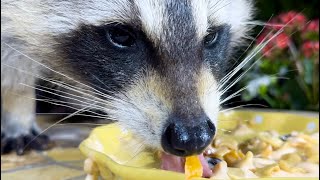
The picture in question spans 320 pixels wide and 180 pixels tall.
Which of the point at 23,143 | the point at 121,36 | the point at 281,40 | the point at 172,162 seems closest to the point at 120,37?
the point at 121,36

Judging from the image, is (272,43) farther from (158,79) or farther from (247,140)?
(158,79)

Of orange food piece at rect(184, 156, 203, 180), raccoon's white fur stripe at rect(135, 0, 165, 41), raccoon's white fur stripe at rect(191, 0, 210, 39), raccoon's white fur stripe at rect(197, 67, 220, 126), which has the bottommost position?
orange food piece at rect(184, 156, 203, 180)

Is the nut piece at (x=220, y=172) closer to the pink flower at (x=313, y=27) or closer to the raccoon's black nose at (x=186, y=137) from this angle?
the raccoon's black nose at (x=186, y=137)

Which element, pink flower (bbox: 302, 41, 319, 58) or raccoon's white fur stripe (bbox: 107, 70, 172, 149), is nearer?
raccoon's white fur stripe (bbox: 107, 70, 172, 149)

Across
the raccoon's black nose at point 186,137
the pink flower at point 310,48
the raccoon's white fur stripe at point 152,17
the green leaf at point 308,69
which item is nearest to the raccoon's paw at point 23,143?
the raccoon's white fur stripe at point 152,17

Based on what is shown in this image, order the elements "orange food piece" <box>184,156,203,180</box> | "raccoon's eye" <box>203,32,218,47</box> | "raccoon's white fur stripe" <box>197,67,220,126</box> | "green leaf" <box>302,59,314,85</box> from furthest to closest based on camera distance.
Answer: "green leaf" <box>302,59,314,85</box>, "raccoon's eye" <box>203,32,218,47</box>, "raccoon's white fur stripe" <box>197,67,220,126</box>, "orange food piece" <box>184,156,203,180</box>

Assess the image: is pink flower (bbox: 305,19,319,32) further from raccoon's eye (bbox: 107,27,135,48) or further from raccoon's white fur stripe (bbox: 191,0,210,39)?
raccoon's eye (bbox: 107,27,135,48)

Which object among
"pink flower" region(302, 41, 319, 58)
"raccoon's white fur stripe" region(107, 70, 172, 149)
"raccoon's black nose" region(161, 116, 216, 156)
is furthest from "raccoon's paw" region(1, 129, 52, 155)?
"pink flower" region(302, 41, 319, 58)
